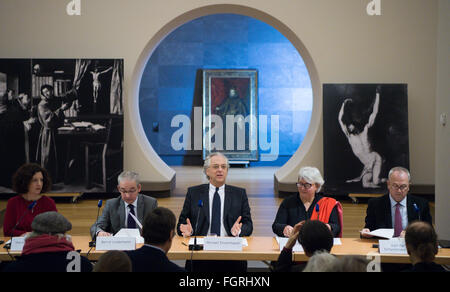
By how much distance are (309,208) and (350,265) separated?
2303 mm

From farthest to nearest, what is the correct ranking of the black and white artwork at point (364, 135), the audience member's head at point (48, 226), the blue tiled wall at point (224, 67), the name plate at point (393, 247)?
the blue tiled wall at point (224, 67) < the black and white artwork at point (364, 135) < the name plate at point (393, 247) < the audience member's head at point (48, 226)

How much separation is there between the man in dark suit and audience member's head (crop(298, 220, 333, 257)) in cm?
70

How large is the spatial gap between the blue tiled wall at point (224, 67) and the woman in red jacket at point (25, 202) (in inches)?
450

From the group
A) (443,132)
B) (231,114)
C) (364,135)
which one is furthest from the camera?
(231,114)

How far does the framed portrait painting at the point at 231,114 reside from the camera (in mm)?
15781

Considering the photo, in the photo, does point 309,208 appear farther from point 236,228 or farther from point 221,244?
point 221,244

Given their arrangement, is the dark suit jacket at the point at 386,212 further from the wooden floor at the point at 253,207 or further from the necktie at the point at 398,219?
the wooden floor at the point at 253,207

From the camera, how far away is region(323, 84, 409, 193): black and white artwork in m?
9.17

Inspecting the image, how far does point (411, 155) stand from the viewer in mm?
9492

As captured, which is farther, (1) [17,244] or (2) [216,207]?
(2) [216,207]

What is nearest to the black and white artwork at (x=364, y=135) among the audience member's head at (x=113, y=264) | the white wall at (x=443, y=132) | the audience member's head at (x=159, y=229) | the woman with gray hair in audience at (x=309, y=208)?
the white wall at (x=443, y=132)

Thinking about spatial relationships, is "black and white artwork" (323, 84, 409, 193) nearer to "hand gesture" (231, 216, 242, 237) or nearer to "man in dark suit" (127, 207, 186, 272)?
"hand gesture" (231, 216, 242, 237)

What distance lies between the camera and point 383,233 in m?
4.34

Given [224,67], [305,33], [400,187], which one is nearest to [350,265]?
[400,187]
